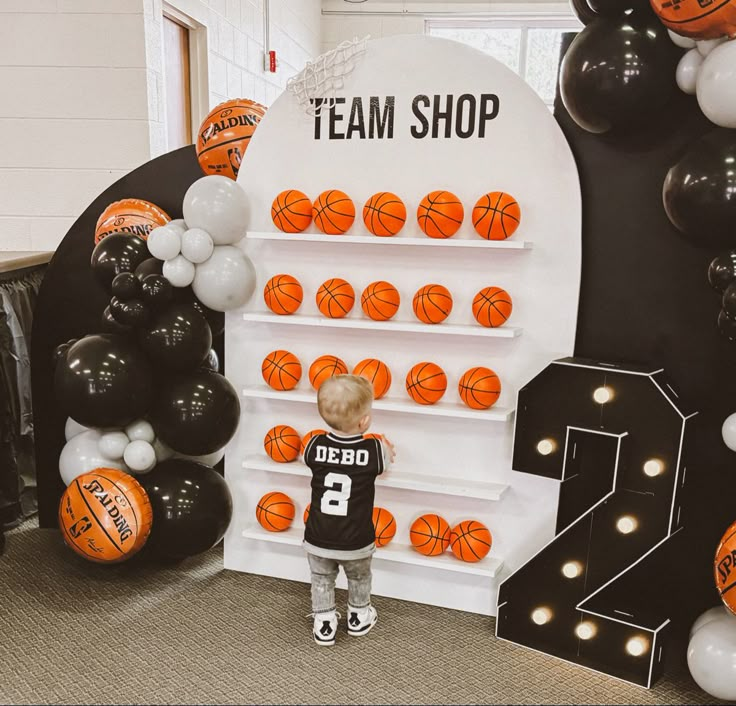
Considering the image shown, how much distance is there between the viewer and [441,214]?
2367mm

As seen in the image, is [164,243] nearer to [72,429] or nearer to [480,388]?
[72,429]

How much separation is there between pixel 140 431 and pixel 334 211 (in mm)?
1058

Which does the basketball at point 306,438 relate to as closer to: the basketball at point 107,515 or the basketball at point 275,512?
the basketball at point 275,512

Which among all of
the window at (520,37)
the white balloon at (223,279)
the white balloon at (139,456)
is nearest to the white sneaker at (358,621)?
the white balloon at (139,456)

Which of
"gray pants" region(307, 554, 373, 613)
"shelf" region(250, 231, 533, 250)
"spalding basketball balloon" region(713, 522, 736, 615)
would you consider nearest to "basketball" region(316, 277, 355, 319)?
"shelf" region(250, 231, 533, 250)

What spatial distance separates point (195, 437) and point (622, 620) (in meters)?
1.50

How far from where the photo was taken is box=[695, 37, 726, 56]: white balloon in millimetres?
1846

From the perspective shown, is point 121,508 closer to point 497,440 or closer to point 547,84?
point 497,440

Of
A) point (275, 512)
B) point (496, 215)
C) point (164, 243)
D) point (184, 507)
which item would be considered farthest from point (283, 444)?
point (496, 215)

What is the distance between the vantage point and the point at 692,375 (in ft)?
7.45

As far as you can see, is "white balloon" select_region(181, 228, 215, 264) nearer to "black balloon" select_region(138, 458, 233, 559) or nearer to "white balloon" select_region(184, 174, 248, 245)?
"white balloon" select_region(184, 174, 248, 245)

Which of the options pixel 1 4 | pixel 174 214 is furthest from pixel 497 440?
pixel 1 4

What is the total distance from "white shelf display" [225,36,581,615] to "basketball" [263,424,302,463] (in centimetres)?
4

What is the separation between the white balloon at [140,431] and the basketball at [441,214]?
123 centimetres
